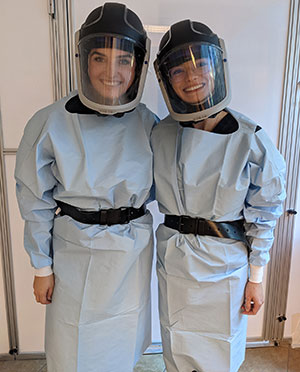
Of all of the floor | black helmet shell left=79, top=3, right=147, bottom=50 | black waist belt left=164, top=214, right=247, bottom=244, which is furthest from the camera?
the floor

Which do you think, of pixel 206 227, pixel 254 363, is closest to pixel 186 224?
pixel 206 227

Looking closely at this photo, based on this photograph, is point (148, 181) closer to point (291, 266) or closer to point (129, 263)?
point (129, 263)

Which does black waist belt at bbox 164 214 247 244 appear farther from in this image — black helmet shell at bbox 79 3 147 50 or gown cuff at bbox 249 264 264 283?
black helmet shell at bbox 79 3 147 50

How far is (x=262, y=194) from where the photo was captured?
0.98 m

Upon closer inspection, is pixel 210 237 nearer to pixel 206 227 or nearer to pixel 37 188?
pixel 206 227

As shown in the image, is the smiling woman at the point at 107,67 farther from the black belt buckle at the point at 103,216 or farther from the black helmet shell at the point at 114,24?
the black belt buckle at the point at 103,216

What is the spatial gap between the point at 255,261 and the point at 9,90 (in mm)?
1166

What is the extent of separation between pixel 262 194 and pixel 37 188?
698 mm

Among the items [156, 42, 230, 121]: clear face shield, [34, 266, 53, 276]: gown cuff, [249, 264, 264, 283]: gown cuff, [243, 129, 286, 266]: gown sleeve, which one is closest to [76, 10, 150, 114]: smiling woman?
[156, 42, 230, 121]: clear face shield

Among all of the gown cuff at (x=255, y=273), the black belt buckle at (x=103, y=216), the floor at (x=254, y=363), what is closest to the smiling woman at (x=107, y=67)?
the black belt buckle at (x=103, y=216)

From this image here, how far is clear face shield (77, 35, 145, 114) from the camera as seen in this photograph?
36.9 inches

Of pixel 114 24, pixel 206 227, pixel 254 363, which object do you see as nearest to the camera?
pixel 114 24

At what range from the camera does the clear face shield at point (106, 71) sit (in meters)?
0.94

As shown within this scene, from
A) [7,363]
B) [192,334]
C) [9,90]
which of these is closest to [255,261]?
[192,334]
